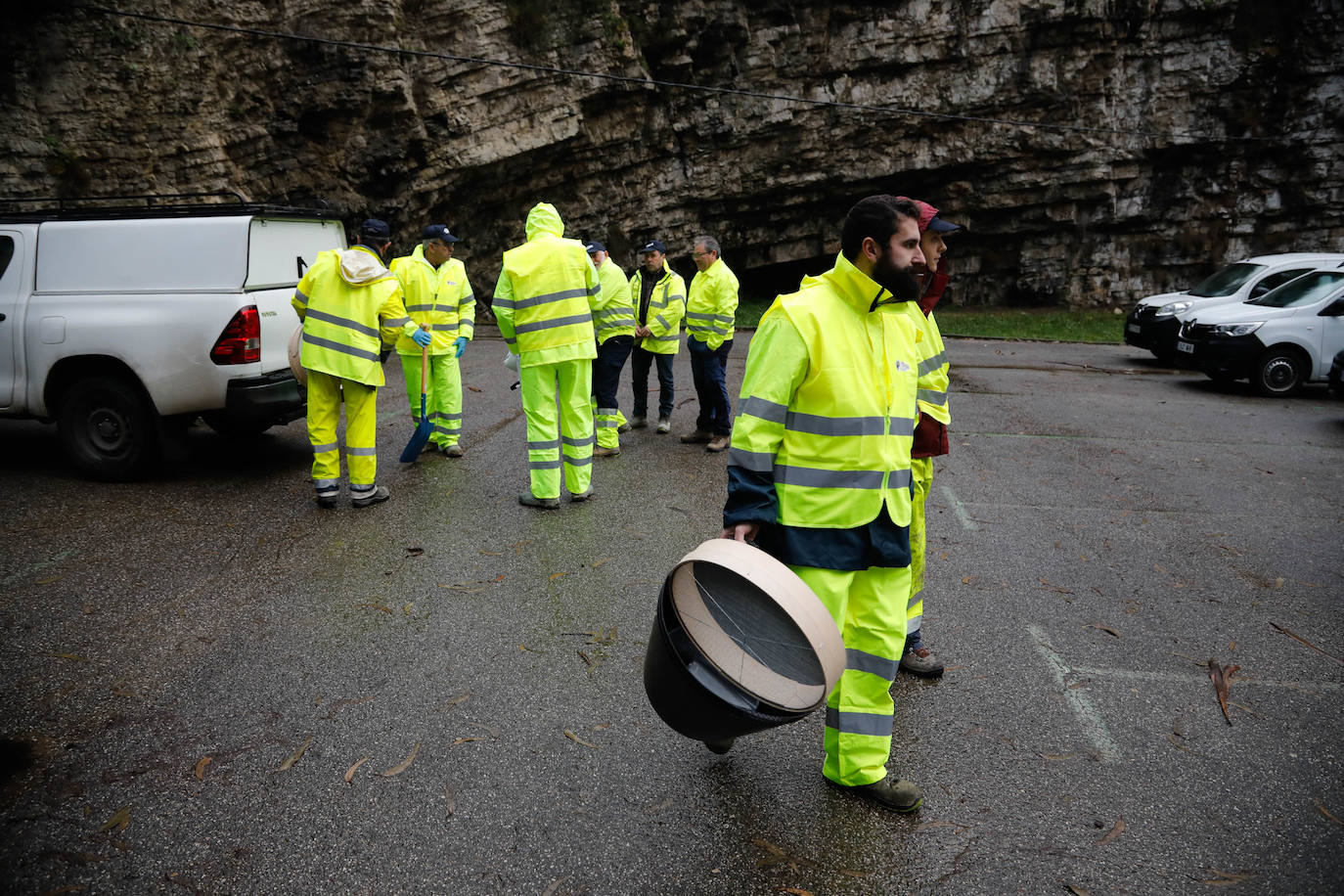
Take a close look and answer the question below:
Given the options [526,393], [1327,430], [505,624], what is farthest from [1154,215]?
[505,624]

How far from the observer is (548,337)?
6359 mm

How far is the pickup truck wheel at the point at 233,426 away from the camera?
6.83 metres

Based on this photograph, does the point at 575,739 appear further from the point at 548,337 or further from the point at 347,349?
the point at 347,349

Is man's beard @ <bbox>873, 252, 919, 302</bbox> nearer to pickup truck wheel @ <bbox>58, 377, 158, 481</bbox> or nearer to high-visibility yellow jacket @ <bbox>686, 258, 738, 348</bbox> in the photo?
high-visibility yellow jacket @ <bbox>686, 258, 738, 348</bbox>

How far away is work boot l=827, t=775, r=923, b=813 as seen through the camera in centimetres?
305

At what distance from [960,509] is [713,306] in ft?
10.4

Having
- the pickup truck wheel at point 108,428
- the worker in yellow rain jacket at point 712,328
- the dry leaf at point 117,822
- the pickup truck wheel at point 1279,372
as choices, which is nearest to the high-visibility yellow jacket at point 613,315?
the worker in yellow rain jacket at point 712,328

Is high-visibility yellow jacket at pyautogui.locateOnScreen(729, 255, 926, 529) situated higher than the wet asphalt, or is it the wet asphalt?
high-visibility yellow jacket at pyautogui.locateOnScreen(729, 255, 926, 529)

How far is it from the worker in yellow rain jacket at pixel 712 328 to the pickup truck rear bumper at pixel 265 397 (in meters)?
3.68

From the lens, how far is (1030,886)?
2.72 meters

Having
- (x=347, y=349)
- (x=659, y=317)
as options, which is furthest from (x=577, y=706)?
(x=659, y=317)

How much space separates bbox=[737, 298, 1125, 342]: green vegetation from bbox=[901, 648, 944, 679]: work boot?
17276mm

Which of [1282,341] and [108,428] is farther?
[1282,341]

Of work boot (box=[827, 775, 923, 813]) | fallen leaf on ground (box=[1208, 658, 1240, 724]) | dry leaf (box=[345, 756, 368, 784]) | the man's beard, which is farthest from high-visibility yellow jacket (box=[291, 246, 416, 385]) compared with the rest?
fallen leaf on ground (box=[1208, 658, 1240, 724])
